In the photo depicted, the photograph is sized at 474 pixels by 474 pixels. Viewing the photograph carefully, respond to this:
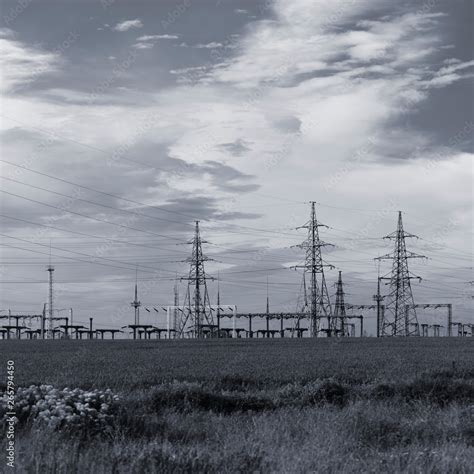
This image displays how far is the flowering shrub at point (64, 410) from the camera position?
49.8ft

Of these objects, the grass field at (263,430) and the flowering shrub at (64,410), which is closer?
the grass field at (263,430)

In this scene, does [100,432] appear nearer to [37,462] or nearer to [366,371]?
[37,462]

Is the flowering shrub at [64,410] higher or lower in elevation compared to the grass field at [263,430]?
higher

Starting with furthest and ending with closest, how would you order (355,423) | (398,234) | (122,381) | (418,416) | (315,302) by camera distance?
1. (398,234)
2. (315,302)
3. (122,381)
4. (418,416)
5. (355,423)

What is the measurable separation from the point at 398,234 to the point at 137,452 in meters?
102

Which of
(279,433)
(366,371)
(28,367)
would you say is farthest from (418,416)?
(28,367)

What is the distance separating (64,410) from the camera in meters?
15.5

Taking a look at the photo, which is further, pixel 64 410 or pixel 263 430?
pixel 263 430

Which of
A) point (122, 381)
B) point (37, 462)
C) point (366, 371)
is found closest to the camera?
point (37, 462)

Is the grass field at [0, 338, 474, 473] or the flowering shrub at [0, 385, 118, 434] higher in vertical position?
the flowering shrub at [0, 385, 118, 434]

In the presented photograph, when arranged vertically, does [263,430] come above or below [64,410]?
below

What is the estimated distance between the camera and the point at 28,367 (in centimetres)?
3697

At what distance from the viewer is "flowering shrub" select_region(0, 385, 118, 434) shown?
597 inches

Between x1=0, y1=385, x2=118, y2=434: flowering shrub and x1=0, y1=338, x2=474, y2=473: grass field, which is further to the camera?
x1=0, y1=385, x2=118, y2=434: flowering shrub
